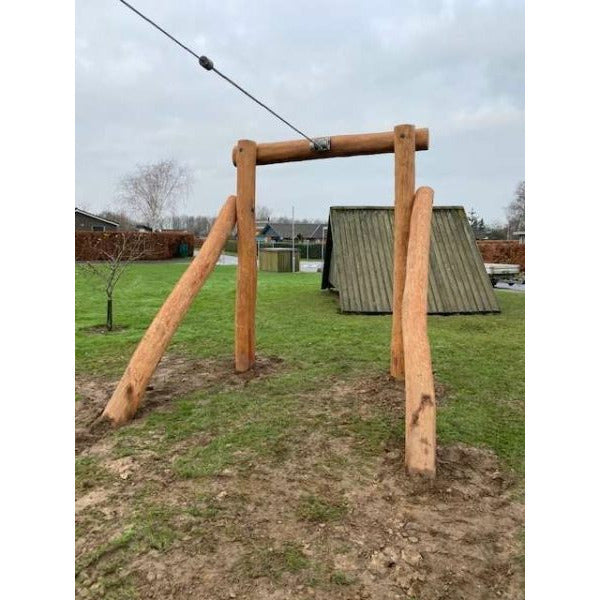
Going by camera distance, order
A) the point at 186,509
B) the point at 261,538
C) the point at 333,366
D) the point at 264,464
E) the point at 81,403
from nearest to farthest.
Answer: the point at 261,538
the point at 186,509
the point at 264,464
the point at 81,403
the point at 333,366

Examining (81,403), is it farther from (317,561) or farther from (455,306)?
(455,306)

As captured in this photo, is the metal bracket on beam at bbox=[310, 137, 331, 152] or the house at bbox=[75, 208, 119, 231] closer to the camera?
the metal bracket on beam at bbox=[310, 137, 331, 152]

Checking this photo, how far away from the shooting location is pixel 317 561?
199 cm

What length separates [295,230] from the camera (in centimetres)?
5775

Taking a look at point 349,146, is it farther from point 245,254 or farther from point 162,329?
point 162,329

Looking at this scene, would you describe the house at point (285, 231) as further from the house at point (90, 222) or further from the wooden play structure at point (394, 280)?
the wooden play structure at point (394, 280)

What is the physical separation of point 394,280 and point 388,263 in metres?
4.82

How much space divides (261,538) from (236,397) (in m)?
1.88

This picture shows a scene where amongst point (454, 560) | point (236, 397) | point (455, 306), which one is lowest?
point (454, 560)

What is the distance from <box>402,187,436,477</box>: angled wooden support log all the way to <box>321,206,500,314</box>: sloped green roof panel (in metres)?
4.51

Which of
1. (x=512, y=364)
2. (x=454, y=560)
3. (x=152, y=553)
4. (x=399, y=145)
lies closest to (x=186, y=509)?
(x=152, y=553)

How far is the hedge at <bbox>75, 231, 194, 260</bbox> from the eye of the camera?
75.1ft

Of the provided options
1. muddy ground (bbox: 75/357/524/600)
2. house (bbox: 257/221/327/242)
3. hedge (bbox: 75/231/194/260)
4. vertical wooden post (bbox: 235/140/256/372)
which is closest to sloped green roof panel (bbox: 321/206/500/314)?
vertical wooden post (bbox: 235/140/256/372)

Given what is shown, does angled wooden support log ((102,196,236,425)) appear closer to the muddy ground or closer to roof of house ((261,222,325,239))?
→ the muddy ground
